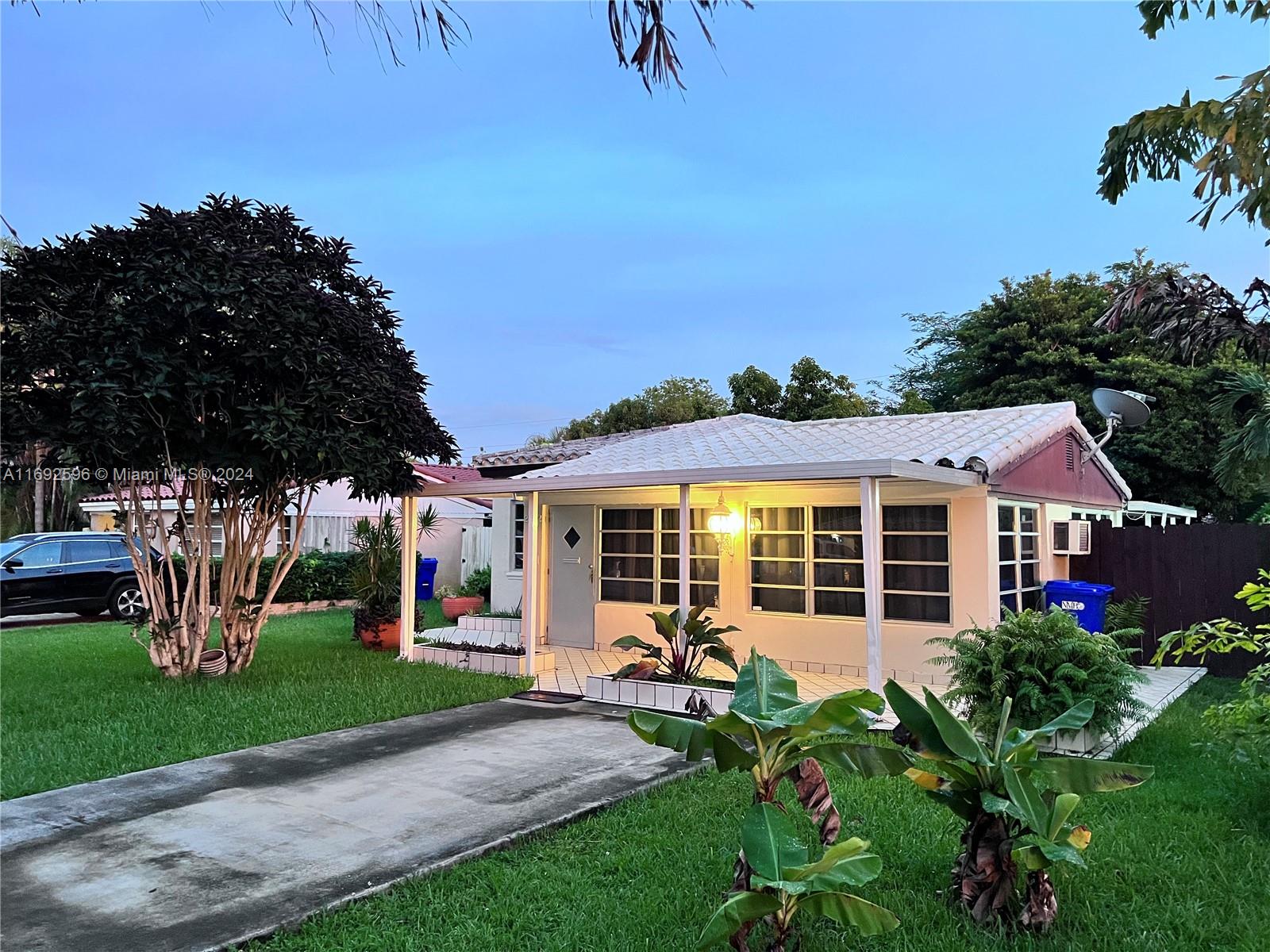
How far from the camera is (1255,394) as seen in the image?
8938 millimetres

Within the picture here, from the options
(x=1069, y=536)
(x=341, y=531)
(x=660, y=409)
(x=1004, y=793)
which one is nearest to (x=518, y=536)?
(x=341, y=531)

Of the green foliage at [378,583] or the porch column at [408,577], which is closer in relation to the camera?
the porch column at [408,577]

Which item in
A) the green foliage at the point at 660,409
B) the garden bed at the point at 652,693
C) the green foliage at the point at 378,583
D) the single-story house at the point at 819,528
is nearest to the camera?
the garden bed at the point at 652,693

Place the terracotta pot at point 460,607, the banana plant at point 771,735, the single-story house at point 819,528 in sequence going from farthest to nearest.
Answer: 1. the terracotta pot at point 460,607
2. the single-story house at point 819,528
3. the banana plant at point 771,735

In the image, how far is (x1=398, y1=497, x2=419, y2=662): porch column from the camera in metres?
11.0

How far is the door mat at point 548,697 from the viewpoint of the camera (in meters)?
8.75

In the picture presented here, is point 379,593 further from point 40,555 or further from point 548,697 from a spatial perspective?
point 40,555

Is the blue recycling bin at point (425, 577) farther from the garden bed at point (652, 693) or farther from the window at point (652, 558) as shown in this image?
the garden bed at point (652, 693)

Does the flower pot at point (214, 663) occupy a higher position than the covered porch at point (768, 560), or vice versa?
the covered porch at point (768, 560)

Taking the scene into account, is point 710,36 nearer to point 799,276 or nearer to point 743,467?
point 743,467

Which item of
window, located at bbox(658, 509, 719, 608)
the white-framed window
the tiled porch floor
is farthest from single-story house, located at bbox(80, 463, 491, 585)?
the white-framed window

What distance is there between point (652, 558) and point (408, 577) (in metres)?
3.48

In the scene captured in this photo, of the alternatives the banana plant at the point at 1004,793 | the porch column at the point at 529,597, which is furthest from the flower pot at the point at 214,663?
the banana plant at the point at 1004,793

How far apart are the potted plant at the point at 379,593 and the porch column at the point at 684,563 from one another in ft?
16.5
